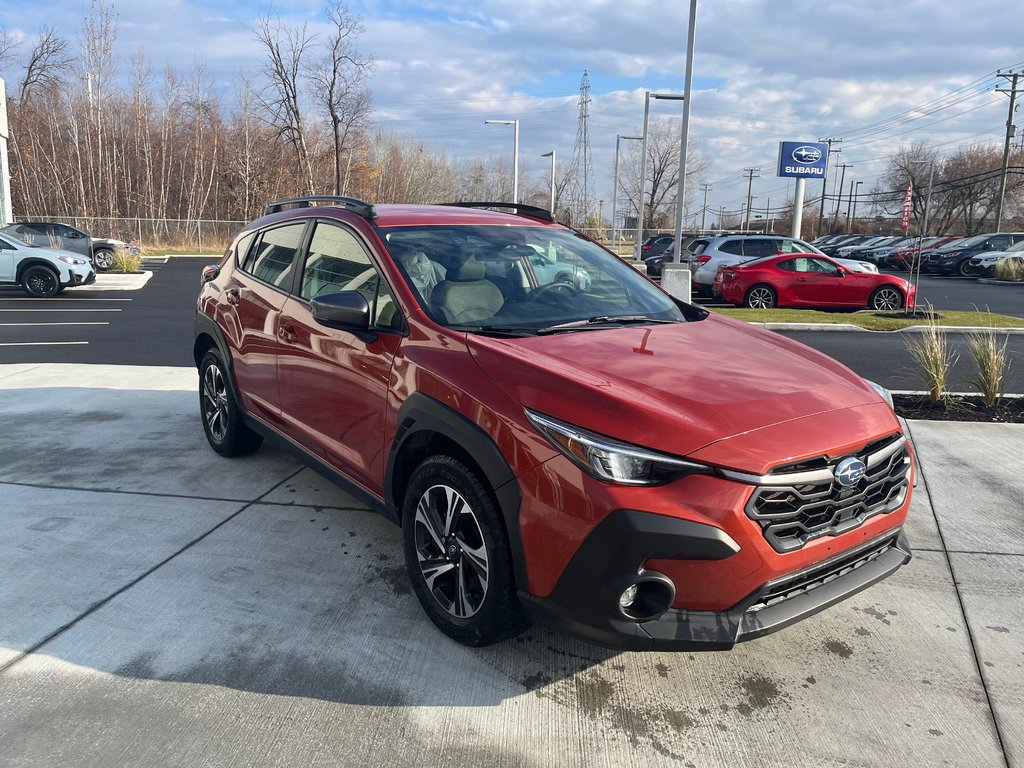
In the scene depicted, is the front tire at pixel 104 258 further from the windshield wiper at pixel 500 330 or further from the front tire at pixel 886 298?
the windshield wiper at pixel 500 330

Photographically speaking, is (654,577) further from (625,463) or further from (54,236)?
(54,236)

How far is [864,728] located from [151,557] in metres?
3.43

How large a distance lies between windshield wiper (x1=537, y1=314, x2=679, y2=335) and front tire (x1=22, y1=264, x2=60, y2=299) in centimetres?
1780

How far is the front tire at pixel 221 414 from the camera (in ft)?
16.7

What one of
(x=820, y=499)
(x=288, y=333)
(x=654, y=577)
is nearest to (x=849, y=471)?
(x=820, y=499)

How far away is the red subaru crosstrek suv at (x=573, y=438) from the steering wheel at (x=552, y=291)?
0.01m

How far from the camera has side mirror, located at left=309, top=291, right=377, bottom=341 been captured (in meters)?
3.29

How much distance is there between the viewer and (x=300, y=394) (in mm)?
4086

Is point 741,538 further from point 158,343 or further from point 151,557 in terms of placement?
point 158,343

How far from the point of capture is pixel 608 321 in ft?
11.7

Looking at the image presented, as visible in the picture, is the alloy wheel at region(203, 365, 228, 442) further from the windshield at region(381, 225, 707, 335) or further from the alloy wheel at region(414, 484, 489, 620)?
the alloy wheel at region(414, 484, 489, 620)

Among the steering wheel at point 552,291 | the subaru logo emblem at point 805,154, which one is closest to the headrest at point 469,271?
the steering wheel at point 552,291

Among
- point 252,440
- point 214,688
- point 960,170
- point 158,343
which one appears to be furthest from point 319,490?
point 960,170

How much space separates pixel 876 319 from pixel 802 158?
20.3 m
